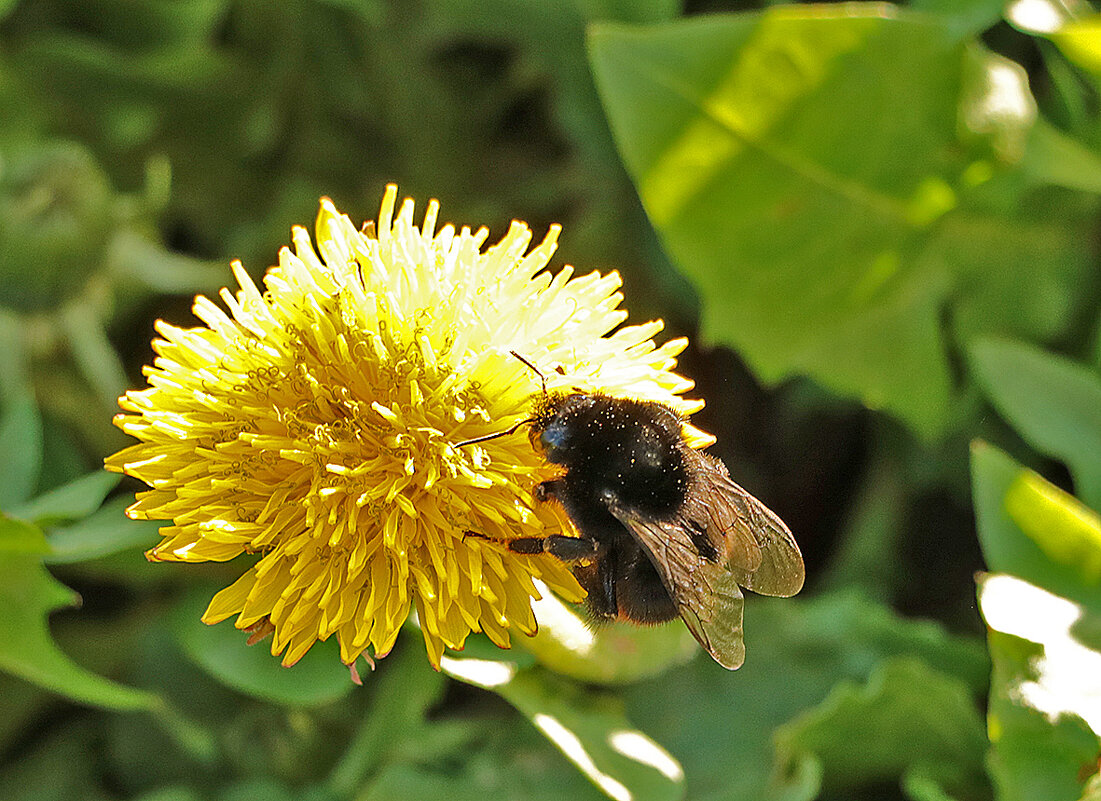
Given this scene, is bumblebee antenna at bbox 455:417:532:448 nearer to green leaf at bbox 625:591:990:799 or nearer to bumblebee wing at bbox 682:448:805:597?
bumblebee wing at bbox 682:448:805:597

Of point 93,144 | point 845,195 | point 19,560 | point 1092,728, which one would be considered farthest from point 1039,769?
point 93,144

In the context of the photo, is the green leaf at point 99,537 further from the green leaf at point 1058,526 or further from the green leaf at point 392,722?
the green leaf at point 1058,526

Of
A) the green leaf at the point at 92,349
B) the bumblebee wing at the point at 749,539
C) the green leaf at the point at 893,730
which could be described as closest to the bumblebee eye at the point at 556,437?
the bumblebee wing at the point at 749,539

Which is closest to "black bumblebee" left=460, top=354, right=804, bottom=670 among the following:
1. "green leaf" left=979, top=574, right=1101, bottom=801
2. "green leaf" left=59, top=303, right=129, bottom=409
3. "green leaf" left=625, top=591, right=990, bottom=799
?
"green leaf" left=979, top=574, right=1101, bottom=801

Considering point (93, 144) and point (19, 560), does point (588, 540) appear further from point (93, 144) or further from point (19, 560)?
point (93, 144)

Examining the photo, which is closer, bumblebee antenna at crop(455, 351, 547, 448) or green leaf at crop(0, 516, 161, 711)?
bumblebee antenna at crop(455, 351, 547, 448)

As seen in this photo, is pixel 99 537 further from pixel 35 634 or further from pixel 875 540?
pixel 875 540
